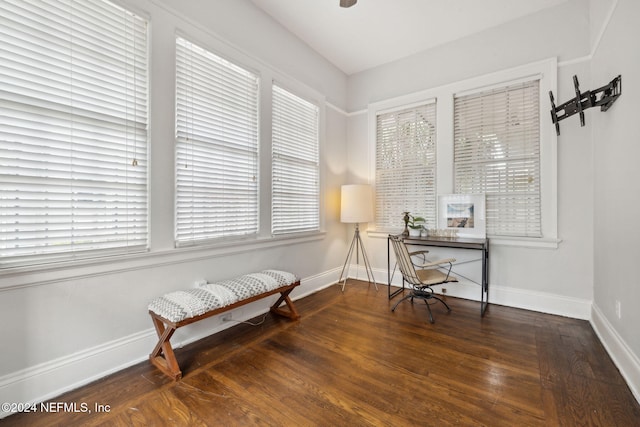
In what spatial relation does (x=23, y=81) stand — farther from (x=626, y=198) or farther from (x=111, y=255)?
(x=626, y=198)

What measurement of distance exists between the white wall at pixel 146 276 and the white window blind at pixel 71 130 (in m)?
0.11

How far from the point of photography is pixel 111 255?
2000mm

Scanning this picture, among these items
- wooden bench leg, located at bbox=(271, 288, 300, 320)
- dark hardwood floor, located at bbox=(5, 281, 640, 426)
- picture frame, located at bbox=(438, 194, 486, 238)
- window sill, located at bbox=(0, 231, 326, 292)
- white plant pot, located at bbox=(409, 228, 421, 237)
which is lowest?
dark hardwood floor, located at bbox=(5, 281, 640, 426)

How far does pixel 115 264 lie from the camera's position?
2.02 m

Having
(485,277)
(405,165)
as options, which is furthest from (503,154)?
(485,277)

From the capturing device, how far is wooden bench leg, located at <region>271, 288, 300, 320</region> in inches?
115

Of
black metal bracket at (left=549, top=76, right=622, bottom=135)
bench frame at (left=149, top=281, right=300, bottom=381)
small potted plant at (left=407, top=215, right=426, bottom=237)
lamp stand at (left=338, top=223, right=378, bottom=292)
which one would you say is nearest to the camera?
bench frame at (left=149, top=281, right=300, bottom=381)

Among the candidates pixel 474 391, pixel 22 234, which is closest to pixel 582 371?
pixel 474 391

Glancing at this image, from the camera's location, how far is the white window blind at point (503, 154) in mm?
3213

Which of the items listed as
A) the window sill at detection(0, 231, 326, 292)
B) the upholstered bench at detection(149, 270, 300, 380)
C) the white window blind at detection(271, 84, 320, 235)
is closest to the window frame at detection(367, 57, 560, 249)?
the white window blind at detection(271, 84, 320, 235)

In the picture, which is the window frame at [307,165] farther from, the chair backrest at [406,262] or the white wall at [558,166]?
the white wall at [558,166]

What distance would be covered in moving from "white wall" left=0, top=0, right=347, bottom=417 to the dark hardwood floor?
0.19 metres

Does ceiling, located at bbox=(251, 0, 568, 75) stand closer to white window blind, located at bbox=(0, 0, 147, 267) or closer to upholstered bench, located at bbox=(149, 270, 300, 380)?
white window blind, located at bbox=(0, 0, 147, 267)

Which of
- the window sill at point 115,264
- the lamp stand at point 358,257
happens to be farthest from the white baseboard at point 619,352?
the window sill at point 115,264
